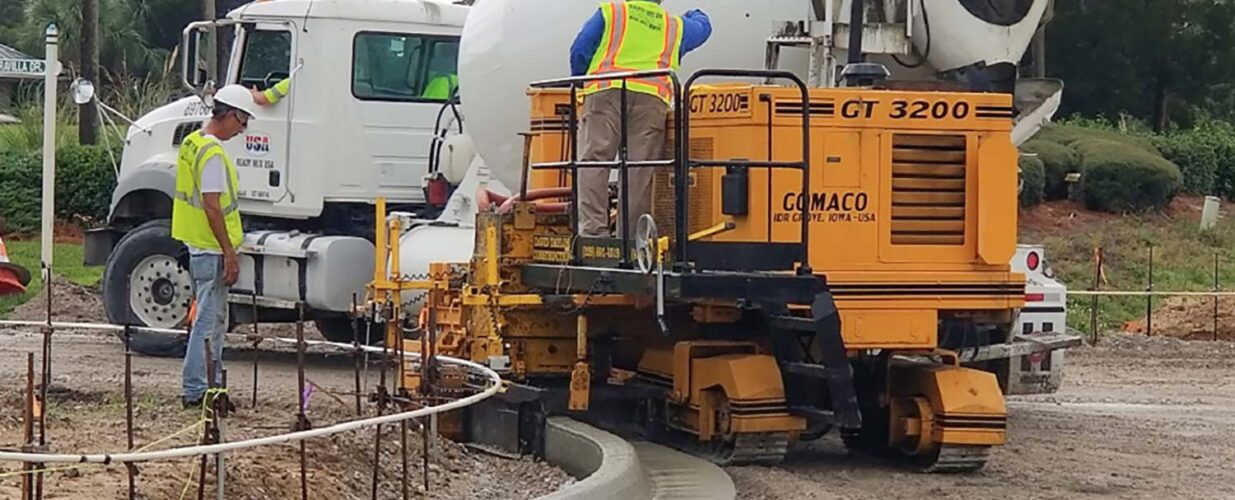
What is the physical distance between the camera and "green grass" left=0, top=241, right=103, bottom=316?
22.1 metres

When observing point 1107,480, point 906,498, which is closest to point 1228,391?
point 1107,480

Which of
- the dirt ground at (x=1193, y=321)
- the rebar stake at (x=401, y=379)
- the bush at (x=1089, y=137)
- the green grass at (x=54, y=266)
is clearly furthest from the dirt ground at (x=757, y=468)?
the bush at (x=1089, y=137)

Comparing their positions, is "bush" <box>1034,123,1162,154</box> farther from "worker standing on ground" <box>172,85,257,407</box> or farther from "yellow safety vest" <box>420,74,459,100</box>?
"worker standing on ground" <box>172,85,257,407</box>

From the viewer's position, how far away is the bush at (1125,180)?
3212 cm

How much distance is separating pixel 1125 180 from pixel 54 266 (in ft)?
54.8

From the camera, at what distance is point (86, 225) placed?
31.2 meters

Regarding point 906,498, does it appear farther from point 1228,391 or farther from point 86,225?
point 86,225

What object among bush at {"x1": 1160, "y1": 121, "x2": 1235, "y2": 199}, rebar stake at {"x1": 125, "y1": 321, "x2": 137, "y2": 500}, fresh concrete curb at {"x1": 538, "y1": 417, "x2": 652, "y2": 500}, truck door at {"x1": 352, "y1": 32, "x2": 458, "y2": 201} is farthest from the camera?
bush at {"x1": 1160, "y1": 121, "x2": 1235, "y2": 199}

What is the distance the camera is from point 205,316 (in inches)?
459

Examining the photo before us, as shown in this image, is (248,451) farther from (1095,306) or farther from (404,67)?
(1095,306)

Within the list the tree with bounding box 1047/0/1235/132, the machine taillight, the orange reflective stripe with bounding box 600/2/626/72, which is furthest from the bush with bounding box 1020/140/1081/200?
the orange reflective stripe with bounding box 600/2/626/72

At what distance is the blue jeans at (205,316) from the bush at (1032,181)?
67.9 ft

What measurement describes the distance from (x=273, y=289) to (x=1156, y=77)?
32.4 metres

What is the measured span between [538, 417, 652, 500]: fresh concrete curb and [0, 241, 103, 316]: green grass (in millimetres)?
11777
